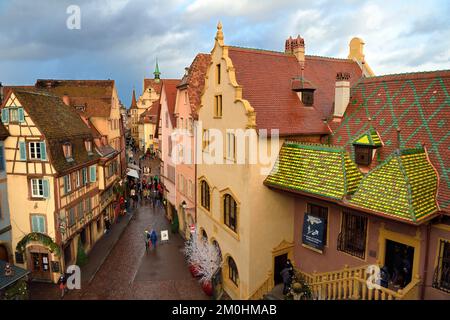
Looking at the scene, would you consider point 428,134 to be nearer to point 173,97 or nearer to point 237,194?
point 237,194

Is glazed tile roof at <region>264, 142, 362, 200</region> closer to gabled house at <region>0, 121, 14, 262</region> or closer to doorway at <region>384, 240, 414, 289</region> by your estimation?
doorway at <region>384, 240, 414, 289</region>

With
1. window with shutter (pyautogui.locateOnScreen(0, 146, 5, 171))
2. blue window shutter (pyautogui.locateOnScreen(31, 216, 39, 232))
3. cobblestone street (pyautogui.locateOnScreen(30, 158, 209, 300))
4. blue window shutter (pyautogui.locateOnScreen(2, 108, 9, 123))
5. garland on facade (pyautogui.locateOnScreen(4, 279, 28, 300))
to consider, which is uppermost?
blue window shutter (pyautogui.locateOnScreen(2, 108, 9, 123))

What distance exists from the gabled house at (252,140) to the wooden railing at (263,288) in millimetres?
54

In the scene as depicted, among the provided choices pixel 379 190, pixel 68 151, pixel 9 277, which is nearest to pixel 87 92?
pixel 68 151

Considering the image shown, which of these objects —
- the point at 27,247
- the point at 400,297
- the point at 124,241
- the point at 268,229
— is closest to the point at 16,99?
the point at 27,247

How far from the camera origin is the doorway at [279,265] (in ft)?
62.6

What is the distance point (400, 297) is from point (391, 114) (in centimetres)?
902

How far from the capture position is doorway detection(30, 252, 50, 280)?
2389cm

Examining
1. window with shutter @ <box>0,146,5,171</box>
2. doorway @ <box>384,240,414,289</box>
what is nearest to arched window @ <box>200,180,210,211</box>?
doorway @ <box>384,240,414,289</box>

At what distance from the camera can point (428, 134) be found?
49.7 ft

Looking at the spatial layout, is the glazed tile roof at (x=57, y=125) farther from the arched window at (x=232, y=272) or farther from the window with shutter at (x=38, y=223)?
the arched window at (x=232, y=272)

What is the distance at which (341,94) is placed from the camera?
19375 millimetres

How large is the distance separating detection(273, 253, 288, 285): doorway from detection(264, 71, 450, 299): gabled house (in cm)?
72

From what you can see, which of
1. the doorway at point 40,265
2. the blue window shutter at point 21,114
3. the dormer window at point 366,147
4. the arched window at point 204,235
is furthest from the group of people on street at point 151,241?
the dormer window at point 366,147
